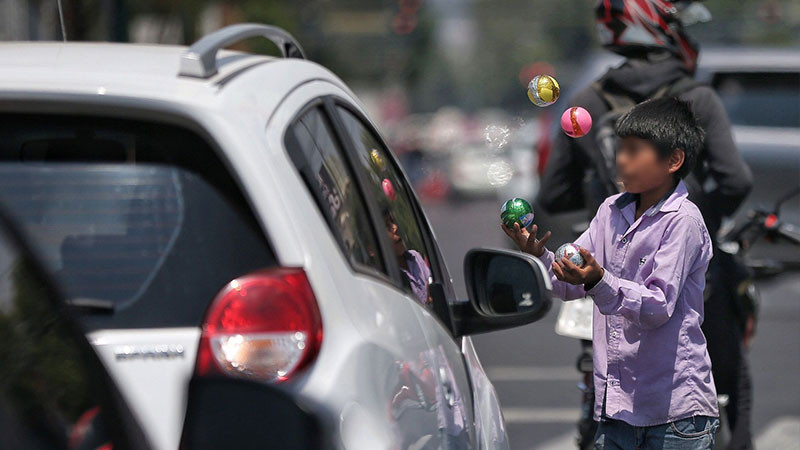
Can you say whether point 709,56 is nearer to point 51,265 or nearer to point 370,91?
point 51,265

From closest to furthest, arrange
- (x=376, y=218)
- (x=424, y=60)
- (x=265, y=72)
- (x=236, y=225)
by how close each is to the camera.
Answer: (x=236, y=225) → (x=265, y=72) → (x=376, y=218) → (x=424, y=60)

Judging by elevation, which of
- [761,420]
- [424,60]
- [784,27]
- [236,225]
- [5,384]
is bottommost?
[424,60]

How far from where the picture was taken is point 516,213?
11.4 ft

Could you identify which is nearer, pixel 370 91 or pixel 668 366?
pixel 668 366

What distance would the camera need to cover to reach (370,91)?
3344 inches

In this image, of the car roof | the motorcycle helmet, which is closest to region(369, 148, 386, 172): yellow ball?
the car roof

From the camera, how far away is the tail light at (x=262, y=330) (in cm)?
233

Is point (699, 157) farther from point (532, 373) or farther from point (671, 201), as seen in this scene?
point (532, 373)

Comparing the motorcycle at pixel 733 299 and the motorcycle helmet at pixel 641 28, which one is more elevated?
the motorcycle helmet at pixel 641 28

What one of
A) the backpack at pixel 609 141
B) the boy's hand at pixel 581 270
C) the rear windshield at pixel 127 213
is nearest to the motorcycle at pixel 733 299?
the backpack at pixel 609 141

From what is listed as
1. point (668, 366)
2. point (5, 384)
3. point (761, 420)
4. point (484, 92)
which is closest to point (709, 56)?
point (761, 420)

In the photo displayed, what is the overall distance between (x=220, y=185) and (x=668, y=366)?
152cm

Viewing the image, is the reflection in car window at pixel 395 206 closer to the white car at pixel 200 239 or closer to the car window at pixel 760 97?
the white car at pixel 200 239

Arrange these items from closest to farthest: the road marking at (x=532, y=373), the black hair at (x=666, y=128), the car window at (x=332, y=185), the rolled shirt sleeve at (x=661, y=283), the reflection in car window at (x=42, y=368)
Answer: the reflection in car window at (x=42, y=368), the car window at (x=332, y=185), the rolled shirt sleeve at (x=661, y=283), the black hair at (x=666, y=128), the road marking at (x=532, y=373)
